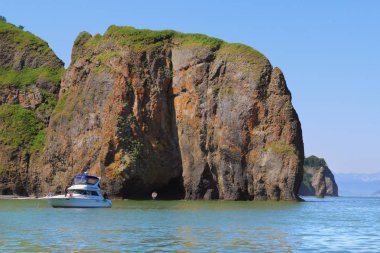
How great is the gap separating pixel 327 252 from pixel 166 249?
28.0 feet

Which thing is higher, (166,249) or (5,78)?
(5,78)

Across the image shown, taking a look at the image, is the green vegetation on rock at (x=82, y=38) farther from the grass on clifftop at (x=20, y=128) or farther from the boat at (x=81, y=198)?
the boat at (x=81, y=198)

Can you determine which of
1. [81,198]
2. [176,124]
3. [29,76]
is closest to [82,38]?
Answer: [29,76]

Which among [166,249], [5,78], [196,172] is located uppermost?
[5,78]

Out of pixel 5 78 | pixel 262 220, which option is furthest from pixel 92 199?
pixel 5 78

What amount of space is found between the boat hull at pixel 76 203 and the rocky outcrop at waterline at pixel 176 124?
31.2 metres

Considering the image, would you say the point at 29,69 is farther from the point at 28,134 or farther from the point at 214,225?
the point at 214,225

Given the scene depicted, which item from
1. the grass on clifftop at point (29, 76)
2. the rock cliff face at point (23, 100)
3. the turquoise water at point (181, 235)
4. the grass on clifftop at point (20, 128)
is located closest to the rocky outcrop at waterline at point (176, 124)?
the rock cliff face at point (23, 100)

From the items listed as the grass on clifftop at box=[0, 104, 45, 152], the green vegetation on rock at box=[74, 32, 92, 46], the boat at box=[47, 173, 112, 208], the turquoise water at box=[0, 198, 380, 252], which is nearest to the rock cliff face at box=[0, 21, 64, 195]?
the grass on clifftop at box=[0, 104, 45, 152]

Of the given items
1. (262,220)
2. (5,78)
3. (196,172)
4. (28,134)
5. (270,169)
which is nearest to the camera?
(262,220)

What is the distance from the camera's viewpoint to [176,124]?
12588 cm

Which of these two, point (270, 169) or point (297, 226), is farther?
point (270, 169)

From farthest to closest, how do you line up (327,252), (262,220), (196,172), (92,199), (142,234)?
(196,172)
(92,199)
(262,220)
(142,234)
(327,252)

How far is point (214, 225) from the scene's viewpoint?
178 ft
